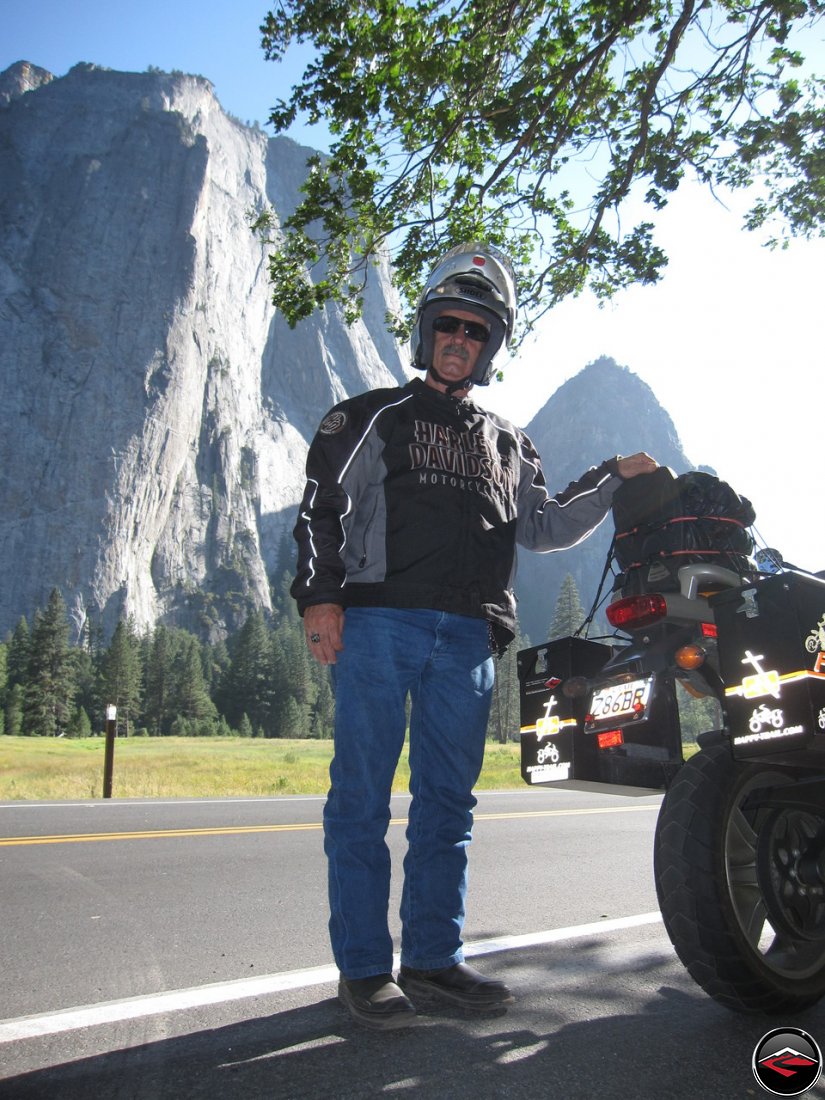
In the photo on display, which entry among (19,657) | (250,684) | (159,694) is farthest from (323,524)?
(250,684)

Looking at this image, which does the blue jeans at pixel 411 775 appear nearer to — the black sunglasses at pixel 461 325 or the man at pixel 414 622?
the man at pixel 414 622

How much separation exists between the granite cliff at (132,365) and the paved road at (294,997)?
333 feet

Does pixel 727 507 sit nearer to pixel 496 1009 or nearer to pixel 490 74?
pixel 496 1009

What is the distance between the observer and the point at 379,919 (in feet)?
9.08

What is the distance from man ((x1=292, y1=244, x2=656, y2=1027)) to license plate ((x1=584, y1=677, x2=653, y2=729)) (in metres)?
0.43

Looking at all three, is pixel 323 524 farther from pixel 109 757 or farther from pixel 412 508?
pixel 109 757

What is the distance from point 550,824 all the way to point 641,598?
6.95 meters

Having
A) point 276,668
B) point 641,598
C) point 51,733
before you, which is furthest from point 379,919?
point 276,668

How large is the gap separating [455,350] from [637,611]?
133 cm

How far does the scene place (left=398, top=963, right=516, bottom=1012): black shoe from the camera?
2.70 m

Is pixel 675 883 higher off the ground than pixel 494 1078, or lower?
higher

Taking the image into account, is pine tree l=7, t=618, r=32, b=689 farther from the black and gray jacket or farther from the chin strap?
the black and gray jacket

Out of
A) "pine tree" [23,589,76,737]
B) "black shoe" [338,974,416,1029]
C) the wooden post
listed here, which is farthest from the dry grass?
"pine tree" [23,589,76,737]

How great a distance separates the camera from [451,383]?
349 centimetres
